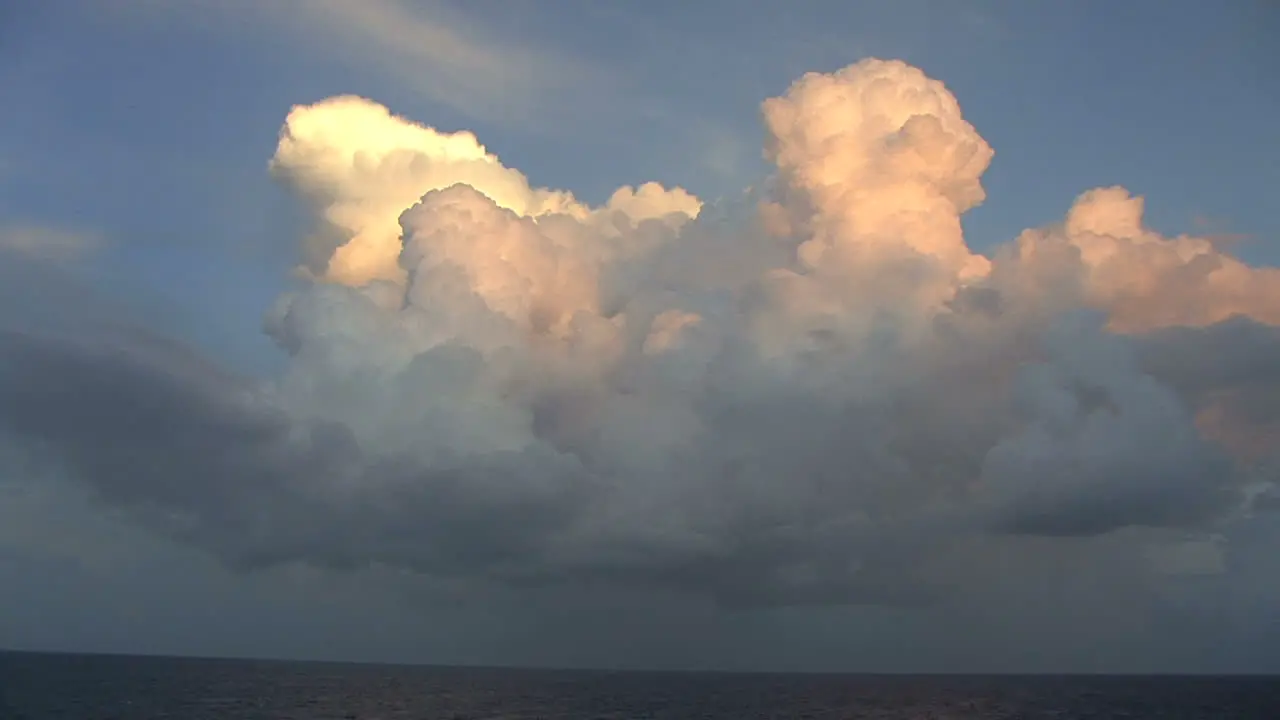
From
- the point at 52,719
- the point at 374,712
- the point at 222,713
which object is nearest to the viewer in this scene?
the point at 52,719

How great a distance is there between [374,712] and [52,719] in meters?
53.0

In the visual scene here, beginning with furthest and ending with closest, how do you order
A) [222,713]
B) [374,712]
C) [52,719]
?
[374,712] < [222,713] < [52,719]

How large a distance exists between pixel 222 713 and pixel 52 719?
26163 mm

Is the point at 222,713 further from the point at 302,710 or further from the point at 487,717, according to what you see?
the point at 487,717

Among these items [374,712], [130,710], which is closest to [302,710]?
[374,712]

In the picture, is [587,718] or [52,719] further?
[587,718]

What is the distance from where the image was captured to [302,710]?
19388 centimetres

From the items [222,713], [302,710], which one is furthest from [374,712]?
[222,713]

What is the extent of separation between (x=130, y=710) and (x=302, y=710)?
1118 inches

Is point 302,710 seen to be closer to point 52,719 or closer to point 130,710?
point 130,710

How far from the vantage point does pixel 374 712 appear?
19775 cm

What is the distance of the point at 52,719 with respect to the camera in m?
166

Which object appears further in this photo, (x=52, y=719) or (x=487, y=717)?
(x=487, y=717)

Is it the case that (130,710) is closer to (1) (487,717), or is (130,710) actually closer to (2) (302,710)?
(2) (302,710)
